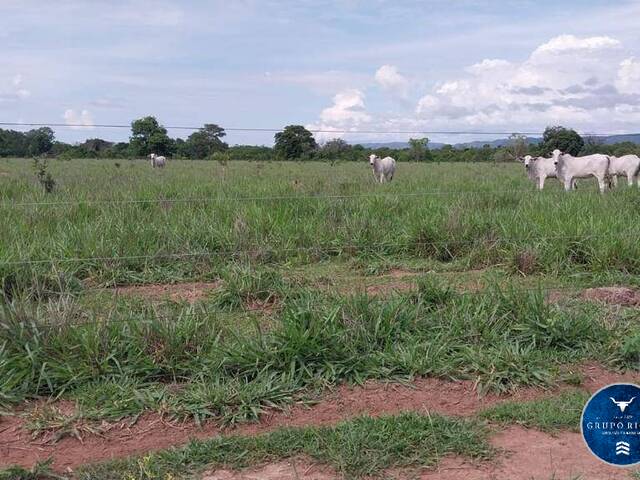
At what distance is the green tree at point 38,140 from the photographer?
782 centimetres

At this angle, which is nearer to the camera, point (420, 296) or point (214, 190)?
point (420, 296)

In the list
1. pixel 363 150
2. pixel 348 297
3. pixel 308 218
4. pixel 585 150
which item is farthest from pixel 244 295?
pixel 363 150

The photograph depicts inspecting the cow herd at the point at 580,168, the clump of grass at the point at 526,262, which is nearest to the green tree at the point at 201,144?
the clump of grass at the point at 526,262

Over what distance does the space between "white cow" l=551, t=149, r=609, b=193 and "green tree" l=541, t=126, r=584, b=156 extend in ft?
0.58

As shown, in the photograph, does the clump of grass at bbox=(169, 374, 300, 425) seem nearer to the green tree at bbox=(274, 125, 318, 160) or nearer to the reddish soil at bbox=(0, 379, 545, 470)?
the reddish soil at bbox=(0, 379, 545, 470)

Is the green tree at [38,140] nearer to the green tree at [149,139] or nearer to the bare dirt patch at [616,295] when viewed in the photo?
the green tree at [149,139]

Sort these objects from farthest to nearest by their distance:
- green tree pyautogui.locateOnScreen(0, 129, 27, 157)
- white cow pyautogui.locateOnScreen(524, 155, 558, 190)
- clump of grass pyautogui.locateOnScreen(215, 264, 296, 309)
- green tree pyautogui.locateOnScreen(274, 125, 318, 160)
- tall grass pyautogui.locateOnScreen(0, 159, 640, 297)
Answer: white cow pyautogui.locateOnScreen(524, 155, 558, 190), green tree pyautogui.locateOnScreen(274, 125, 318, 160), green tree pyautogui.locateOnScreen(0, 129, 27, 157), tall grass pyautogui.locateOnScreen(0, 159, 640, 297), clump of grass pyautogui.locateOnScreen(215, 264, 296, 309)

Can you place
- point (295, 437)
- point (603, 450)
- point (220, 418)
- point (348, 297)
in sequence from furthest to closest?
point (348, 297), point (220, 418), point (295, 437), point (603, 450)

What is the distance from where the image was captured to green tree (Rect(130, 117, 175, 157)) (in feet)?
25.2

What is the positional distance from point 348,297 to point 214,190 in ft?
22.7

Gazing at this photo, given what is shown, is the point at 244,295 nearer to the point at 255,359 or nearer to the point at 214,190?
the point at 255,359

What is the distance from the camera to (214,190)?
1148 cm

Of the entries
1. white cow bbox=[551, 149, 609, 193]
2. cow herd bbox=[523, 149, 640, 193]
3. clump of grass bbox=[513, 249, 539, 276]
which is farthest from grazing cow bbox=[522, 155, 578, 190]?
clump of grass bbox=[513, 249, 539, 276]

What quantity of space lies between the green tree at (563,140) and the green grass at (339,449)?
12.4 metres
